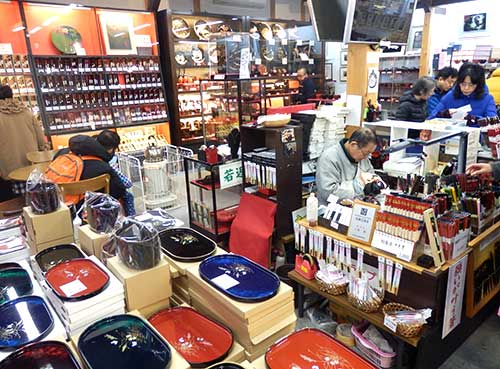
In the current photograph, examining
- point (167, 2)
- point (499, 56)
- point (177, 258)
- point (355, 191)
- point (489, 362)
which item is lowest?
point (489, 362)

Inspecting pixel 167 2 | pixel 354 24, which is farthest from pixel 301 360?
pixel 167 2

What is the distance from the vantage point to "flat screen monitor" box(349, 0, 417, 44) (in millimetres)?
3246

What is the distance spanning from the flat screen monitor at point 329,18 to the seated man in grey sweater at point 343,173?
3.53ft

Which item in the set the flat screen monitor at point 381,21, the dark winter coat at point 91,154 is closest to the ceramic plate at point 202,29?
the flat screen monitor at point 381,21

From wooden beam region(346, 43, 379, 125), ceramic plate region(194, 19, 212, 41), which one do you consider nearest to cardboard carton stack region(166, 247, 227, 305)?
wooden beam region(346, 43, 379, 125)

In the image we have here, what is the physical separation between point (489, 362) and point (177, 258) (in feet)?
6.66

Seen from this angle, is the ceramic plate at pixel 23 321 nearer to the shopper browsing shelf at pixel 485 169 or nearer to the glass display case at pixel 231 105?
the shopper browsing shelf at pixel 485 169

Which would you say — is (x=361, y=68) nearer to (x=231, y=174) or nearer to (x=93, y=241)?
(x=231, y=174)

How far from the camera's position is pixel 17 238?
1.99m

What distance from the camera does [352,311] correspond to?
224 cm

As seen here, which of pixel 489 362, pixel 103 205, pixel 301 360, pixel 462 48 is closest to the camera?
pixel 301 360

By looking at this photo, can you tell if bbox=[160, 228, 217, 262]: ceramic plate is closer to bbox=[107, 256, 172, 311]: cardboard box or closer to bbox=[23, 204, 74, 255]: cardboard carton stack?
bbox=[107, 256, 172, 311]: cardboard box

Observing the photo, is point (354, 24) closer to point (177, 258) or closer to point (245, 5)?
point (177, 258)

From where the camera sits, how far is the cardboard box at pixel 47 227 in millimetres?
1704
